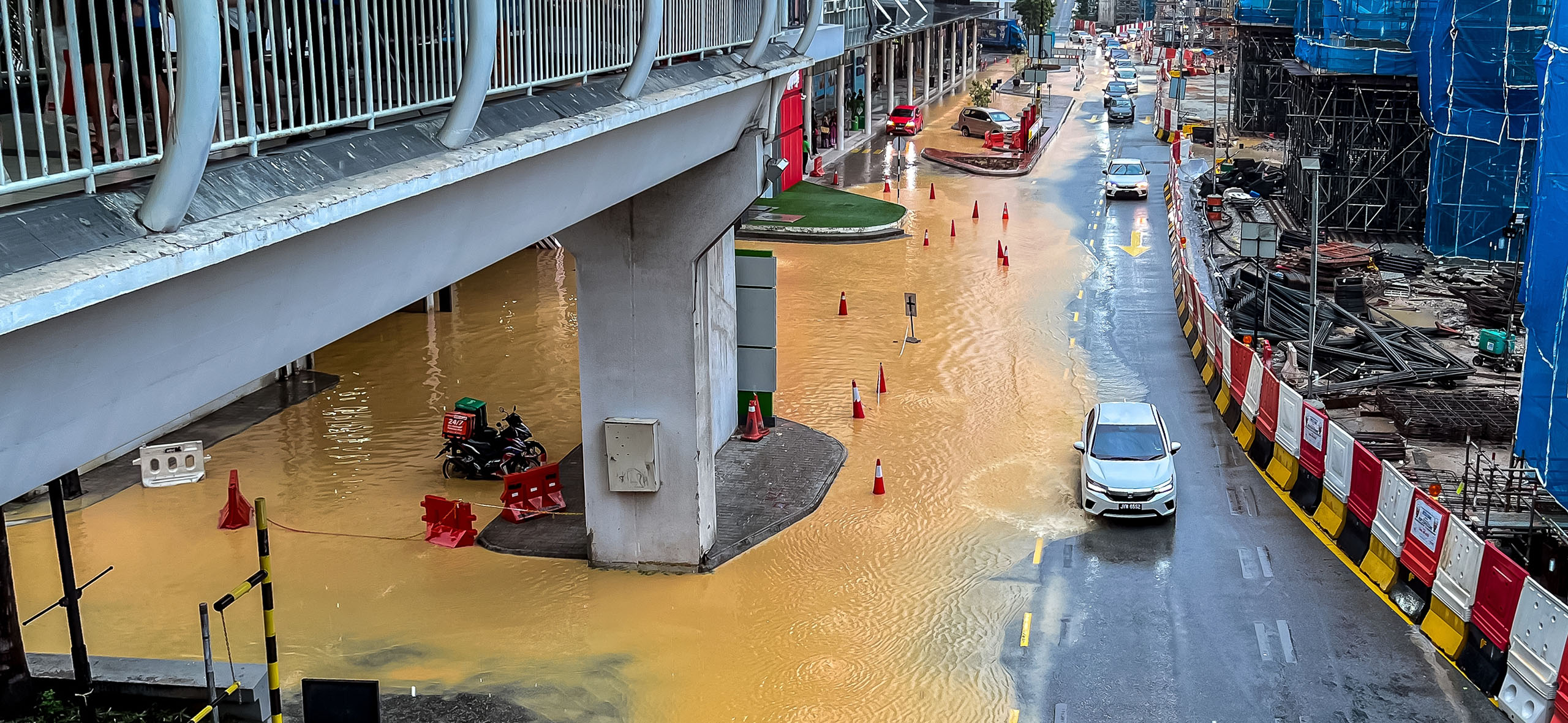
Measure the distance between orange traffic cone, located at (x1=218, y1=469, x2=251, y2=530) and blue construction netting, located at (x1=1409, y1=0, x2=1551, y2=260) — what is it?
26835 mm

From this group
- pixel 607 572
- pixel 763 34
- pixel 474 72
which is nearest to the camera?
pixel 474 72

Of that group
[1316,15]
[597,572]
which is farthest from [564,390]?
[1316,15]

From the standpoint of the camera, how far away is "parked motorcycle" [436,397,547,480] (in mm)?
19484

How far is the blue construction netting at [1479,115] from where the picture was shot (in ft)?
103

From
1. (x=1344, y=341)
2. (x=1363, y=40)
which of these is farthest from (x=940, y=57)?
(x=1344, y=341)

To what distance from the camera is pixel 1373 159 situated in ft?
120

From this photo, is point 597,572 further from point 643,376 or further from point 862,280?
point 862,280

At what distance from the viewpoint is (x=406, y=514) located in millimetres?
18297

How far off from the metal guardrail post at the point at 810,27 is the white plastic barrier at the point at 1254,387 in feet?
30.6

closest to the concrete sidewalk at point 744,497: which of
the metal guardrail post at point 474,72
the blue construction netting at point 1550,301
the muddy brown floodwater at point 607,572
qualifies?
the muddy brown floodwater at point 607,572

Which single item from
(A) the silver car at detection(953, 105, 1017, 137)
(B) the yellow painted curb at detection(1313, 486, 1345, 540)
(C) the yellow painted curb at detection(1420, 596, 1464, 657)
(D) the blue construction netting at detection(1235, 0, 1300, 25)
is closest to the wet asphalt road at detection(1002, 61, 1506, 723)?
(C) the yellow painted curb at detection(1420, 596, 1464, 657)

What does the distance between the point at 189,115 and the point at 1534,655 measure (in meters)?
11.9

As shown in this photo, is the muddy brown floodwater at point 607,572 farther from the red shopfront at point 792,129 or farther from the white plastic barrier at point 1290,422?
the red shopfront at point 792,129

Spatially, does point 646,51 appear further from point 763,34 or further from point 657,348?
point 657,348
